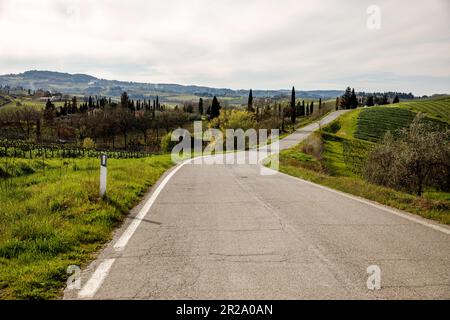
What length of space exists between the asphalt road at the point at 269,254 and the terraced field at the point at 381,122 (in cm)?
6469

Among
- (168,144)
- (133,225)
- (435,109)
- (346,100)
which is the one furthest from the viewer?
(346,100)

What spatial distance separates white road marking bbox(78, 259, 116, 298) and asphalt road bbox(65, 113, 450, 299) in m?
0.01

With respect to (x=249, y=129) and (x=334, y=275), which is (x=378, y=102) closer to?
(x=249, y=129)

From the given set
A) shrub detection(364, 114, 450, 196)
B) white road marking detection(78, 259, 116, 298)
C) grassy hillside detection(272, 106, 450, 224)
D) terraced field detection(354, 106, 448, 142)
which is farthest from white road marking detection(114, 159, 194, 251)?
terraced field detection(354, 106, 448, 142)

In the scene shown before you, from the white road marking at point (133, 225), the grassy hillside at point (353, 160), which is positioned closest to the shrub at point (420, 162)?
the grassy hillside at point (353, 160)

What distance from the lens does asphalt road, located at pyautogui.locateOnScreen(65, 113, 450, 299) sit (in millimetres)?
3869

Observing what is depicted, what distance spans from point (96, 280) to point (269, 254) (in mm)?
2288

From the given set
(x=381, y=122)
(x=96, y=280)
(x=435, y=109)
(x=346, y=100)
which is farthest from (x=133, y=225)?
(x=346, y=100)

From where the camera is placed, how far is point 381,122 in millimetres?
83250

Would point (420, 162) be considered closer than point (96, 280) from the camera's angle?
No

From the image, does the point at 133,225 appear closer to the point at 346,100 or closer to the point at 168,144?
the point at 168,144

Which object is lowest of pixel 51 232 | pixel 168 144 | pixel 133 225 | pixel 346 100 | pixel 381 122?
pixel 168 144

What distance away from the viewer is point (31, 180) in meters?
13.3
